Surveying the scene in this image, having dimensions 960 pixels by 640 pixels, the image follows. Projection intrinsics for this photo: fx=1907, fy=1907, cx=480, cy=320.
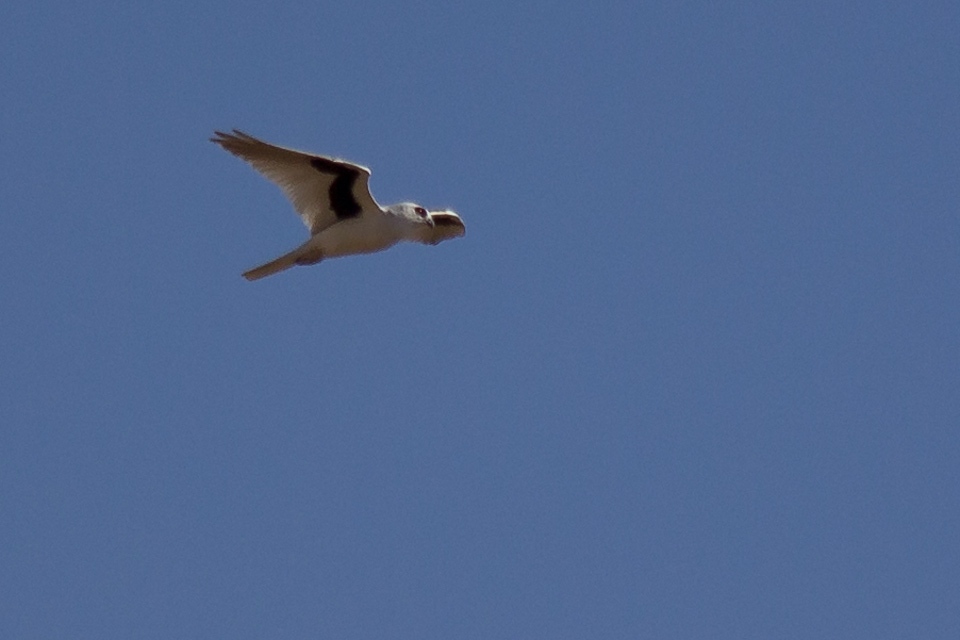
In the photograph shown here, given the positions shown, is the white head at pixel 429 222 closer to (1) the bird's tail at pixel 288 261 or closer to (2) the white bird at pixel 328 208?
(2) the white bird at pixel 328 208

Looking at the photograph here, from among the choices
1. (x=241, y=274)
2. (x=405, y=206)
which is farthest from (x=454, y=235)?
(x=241, y=274)

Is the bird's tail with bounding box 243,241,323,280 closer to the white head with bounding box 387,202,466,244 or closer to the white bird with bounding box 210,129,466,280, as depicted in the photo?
the white bird with bounding box 210,129,466,280

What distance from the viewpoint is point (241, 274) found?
2411 centimetres

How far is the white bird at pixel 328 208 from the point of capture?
2403 centimetres

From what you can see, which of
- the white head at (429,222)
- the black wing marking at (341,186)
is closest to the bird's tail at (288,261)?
the black wing marking at (341,186)

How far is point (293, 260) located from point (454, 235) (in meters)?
3.76

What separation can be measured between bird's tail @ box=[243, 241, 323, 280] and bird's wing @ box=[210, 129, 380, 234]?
0.35 meters

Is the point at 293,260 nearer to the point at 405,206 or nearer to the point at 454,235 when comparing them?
the point at 405,206

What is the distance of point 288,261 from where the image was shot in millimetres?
24391

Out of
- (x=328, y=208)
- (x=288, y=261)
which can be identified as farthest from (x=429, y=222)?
(x=288, y=261)

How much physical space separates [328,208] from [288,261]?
873 mm

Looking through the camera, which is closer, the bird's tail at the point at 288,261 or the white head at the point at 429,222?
the bird's tail at the point at 288,261

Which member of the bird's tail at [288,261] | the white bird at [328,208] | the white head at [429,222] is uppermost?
the white head at [429,222]

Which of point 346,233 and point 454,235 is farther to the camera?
point 454,235
